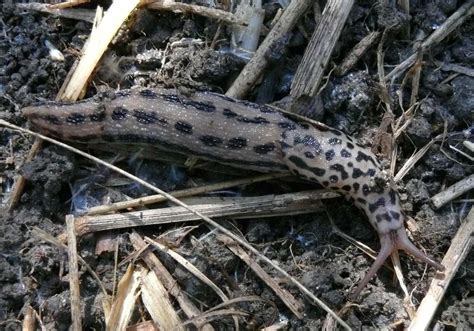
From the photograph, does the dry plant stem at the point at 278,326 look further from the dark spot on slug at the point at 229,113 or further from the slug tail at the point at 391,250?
the dark spot on slug at the point at 229,113

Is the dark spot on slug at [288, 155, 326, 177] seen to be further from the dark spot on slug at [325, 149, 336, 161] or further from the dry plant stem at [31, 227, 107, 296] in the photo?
the dry plant stem at [31, 227, 107, 296]

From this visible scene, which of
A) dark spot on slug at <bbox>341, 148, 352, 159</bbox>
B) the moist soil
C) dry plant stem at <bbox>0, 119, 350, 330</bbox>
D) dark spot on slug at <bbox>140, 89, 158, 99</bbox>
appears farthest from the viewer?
dark spot on slug at <bbox>140, 89, 158, 99</bbox>

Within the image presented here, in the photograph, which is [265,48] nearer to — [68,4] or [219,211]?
[219,211]

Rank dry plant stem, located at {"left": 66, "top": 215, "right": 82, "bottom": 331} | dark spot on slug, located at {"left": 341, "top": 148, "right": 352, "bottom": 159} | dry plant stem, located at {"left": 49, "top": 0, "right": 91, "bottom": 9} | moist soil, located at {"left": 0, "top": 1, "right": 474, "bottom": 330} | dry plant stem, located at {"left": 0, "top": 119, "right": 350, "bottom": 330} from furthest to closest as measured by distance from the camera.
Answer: dry plant stem, located at {"left": 49, "top": 0, "right": 91, "bottom": 9}
dark spot on slug, located at {"left": 341, "top": 148, "right": 352, "bottom": 159}
moist soil, located at {"left": 0, "top": 1, "right": 474, "bottom": 330}
dry plant stem, located at {"left": 66, "top": 215, "right": 82, "bottom": 331}
dry plant stem, located at {"left": 0, "top": 119, "right": 350, "bottom": 330}

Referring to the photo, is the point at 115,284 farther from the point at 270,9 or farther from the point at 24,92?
the point at 270,9

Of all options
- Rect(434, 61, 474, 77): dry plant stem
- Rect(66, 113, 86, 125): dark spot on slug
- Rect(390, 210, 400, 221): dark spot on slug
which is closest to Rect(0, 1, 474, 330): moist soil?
Rect(434, 61, 474, 77): dry plant stem

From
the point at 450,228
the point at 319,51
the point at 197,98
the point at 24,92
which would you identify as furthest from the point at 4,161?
the point at 450,228
